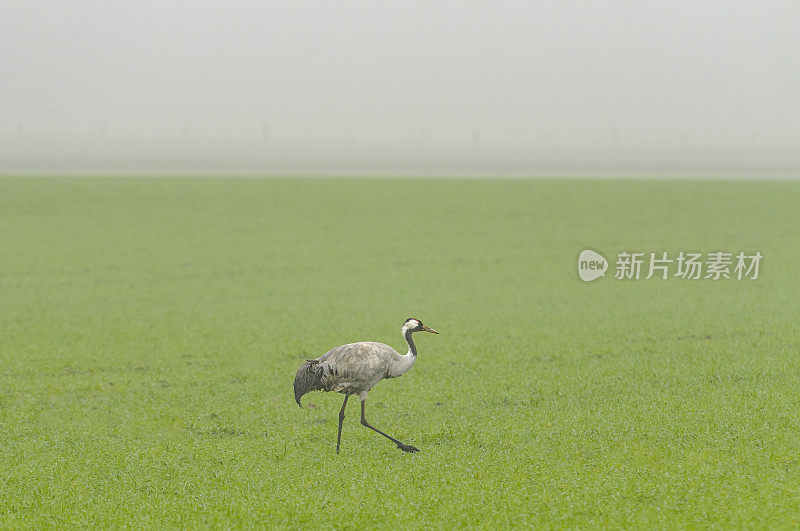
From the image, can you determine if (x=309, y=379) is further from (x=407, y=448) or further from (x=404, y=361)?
(x=407, y=448)

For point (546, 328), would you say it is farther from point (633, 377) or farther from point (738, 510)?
point (738, 510)

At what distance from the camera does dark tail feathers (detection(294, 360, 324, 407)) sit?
8.49 meters

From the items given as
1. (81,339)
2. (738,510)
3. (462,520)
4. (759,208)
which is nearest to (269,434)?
(462,520)

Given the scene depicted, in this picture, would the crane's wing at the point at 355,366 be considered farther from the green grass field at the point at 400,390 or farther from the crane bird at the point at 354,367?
the green grass field at the point at 400,390

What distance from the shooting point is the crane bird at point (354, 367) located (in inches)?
331

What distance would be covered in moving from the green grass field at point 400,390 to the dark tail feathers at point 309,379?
3.18ft

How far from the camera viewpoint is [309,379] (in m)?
8.55

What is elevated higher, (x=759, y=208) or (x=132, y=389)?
(x=759, y=208)

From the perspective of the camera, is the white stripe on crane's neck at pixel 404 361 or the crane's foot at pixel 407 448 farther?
the crane's foot at pixel 407 448

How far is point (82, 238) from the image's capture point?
3119 cm

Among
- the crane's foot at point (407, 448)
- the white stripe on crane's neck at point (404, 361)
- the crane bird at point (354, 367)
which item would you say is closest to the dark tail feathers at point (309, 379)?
the crane bird at point (354, 367)

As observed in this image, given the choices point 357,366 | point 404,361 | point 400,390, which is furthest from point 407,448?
point 400,390

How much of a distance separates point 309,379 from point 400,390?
3.46 m

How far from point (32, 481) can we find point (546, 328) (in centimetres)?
1065
